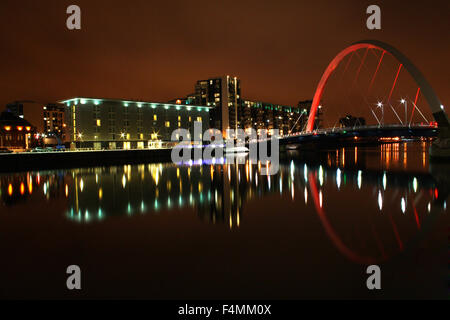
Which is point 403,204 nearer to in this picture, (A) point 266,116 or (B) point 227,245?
(B) point 227,245

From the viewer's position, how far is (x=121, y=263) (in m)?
6.19

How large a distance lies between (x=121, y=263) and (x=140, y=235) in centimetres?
194

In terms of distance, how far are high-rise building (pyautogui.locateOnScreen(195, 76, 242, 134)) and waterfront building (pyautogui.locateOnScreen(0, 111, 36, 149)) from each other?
140 feet

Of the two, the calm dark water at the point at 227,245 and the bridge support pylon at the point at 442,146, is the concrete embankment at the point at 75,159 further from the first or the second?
the bridge support pylon at the point at 442,146

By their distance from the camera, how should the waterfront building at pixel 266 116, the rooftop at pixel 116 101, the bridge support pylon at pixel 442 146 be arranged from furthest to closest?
the waterfront building at pixel 266 116
the rooftop at pixel 116 101
the bridge support pylon at pixel 442 146

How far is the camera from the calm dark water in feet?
16.7

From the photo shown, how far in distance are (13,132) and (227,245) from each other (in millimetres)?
57848

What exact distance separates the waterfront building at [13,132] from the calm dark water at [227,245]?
4604 centimetres

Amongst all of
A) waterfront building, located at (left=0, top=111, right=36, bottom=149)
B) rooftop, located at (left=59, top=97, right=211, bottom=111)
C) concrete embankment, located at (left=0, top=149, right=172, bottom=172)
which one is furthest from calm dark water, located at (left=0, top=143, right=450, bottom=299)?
waterfront building, located at (left=0, top=111, right=36, bottom=149)

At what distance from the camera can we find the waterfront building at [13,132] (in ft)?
170

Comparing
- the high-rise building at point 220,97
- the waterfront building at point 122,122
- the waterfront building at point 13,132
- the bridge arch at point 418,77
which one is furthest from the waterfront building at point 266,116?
the waterfront building at point 13,132

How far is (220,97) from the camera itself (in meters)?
86.0
